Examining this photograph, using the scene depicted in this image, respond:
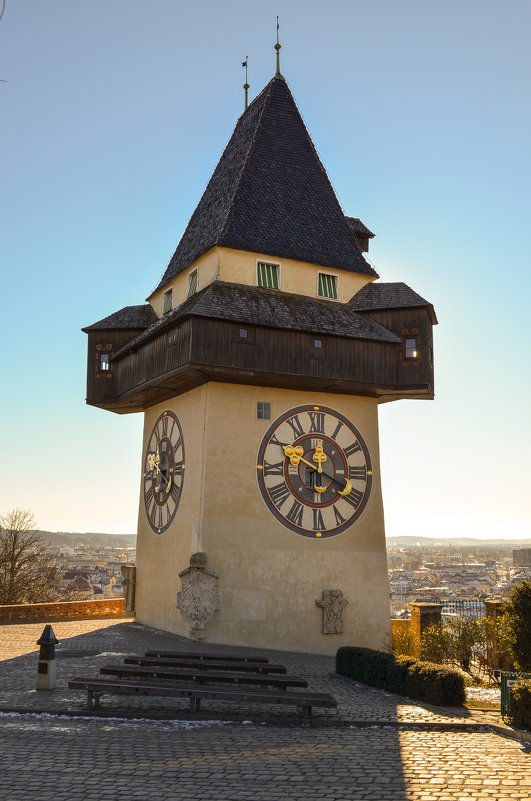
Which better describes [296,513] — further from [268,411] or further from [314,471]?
[268,411]

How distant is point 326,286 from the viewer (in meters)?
22.7

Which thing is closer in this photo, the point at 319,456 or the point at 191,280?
the point at 319,456

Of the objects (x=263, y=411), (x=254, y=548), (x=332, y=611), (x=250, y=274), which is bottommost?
(x=332, y=611)

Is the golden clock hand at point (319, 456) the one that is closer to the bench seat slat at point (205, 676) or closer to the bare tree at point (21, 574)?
the bench seat slat at point (205, 676)

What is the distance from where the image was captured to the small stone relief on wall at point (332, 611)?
1986 centimetres

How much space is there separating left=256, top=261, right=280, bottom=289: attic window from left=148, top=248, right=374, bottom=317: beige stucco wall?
106 millimetres

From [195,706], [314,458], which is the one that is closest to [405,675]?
A: [195,706]

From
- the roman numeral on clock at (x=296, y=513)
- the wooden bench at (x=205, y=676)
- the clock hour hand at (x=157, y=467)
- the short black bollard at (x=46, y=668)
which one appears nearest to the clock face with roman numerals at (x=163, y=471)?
the clock hour hand at (x=157, y=467)

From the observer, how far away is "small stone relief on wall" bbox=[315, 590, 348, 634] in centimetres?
1986

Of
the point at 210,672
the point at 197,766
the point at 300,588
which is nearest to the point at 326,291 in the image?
the point at 300,588

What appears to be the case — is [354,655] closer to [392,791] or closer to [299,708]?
[299,708]

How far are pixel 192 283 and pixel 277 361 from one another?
14.5 feet

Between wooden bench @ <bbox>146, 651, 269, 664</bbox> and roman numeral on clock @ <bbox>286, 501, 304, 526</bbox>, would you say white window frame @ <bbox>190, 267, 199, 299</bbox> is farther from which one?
wooden bench @ <bbox>146, 651, 269, 664</bbox>

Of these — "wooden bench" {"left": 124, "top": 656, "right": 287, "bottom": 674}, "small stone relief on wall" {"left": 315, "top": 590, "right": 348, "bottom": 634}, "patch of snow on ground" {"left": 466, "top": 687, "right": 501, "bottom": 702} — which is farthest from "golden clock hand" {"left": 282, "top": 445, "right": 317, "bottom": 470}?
"wooden bench" {"left": 124, "top": 656, "right": 287, "bottom": 674}
